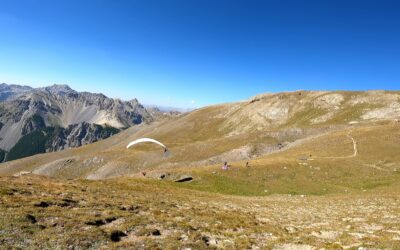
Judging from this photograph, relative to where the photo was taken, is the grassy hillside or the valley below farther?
the valley below

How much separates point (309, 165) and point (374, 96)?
10159cm

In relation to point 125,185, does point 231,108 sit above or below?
above

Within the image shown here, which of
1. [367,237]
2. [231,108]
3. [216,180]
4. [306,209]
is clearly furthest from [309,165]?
[231,108]

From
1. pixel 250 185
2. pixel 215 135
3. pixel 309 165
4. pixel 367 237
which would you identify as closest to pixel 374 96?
pixel 215 135

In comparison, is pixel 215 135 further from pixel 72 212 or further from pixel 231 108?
pixel 72 212

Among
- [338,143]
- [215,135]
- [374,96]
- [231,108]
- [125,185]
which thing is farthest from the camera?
[231,108]

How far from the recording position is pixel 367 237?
786 inches

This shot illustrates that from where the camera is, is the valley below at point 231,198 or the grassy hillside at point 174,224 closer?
the grassy hillside at point 174,224

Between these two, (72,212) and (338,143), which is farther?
(338,143)

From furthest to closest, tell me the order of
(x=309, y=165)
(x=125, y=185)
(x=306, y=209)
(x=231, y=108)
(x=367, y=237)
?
1. (x=231, y=108)
2. (x=309, y=165)
3. (x=125, y=185)
4. (x=306, y=209)
5. (x=367, y=237)

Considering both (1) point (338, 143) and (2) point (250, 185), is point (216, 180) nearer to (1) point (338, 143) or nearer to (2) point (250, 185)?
(2) point (250, 185)

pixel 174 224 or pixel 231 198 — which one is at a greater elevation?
pixel 174 224

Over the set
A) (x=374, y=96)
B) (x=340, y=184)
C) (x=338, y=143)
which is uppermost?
(x=374, y=96)

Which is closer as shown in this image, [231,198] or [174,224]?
[174,224]
